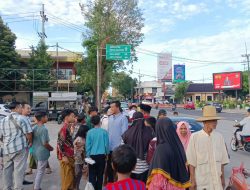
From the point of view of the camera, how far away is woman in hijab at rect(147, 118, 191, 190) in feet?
10.6

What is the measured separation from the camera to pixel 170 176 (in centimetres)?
326

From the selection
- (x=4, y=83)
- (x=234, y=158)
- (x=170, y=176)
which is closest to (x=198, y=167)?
(x=170, y=176)

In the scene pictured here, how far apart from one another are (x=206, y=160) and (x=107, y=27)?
28099 mm

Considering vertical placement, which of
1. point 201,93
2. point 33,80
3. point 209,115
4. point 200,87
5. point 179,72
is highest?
point 179,72

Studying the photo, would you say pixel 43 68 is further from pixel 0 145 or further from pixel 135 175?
pixel 135 175

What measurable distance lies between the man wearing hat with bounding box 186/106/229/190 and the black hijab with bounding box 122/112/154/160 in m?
0.83

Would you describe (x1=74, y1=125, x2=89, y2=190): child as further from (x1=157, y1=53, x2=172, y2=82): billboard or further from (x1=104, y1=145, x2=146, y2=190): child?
(x1=157, y1=53, x2=172, y2=82): billboard

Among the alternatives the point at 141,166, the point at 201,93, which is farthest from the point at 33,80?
the point at 201,93

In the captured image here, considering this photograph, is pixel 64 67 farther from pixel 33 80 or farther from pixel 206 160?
pixel 206 160

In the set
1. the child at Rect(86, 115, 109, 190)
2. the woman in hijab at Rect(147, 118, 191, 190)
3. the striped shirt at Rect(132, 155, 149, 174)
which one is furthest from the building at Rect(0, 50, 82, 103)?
the woman in hijab at Rect(147, 118, 191, 190)

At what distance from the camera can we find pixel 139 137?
4773 millimetres

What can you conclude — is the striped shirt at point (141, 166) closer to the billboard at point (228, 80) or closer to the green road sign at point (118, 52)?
the green road sign at point (118, 52)

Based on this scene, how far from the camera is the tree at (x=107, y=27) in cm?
3098

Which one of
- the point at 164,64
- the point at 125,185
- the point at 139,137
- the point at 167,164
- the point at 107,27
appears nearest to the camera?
the point at 125,185
